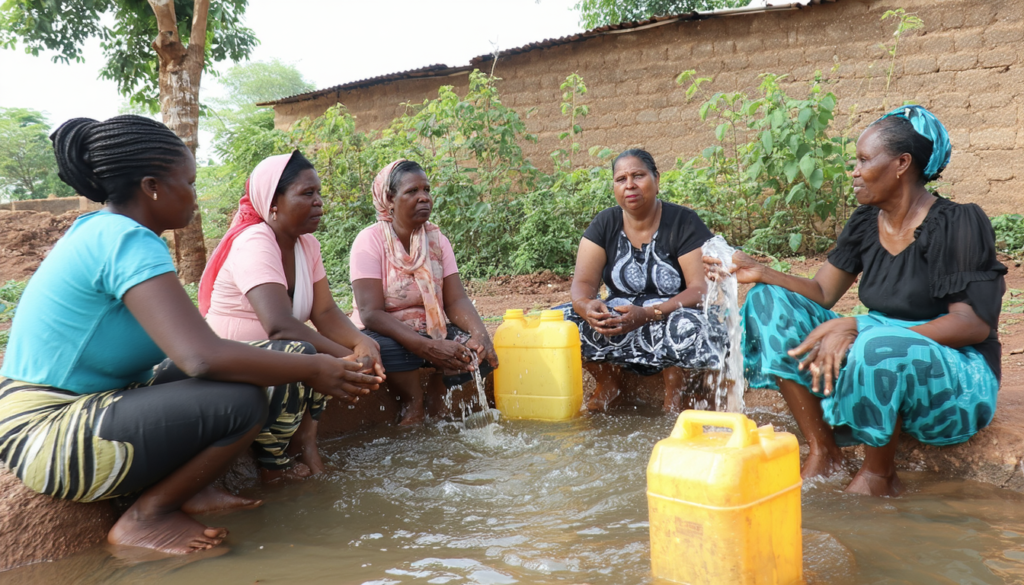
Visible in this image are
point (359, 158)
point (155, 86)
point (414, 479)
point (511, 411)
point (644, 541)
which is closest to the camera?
point (644, 541)

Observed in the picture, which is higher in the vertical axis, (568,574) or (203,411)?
(203,411)

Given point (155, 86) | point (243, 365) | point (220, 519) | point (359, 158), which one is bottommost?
point (220, 519)

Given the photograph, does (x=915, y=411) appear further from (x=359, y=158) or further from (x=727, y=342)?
(x=359, y=158)

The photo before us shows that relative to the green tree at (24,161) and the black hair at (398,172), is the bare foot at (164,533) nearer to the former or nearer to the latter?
the black hair at (398,172)

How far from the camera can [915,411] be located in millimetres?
2344

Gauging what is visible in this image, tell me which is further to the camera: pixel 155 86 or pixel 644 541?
pixel 155 86

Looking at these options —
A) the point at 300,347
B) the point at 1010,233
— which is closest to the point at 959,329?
the point at 300,347

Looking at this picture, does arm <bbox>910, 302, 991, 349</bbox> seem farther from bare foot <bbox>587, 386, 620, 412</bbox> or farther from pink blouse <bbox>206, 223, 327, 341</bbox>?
pink blouse <bbox>206, 223, 327, 341</bbox>

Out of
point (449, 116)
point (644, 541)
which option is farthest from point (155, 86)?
point (644, 541)

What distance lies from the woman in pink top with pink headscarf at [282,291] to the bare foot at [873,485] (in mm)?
1743

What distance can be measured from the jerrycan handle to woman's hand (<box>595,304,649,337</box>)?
5.86ft

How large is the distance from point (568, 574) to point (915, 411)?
1.28m

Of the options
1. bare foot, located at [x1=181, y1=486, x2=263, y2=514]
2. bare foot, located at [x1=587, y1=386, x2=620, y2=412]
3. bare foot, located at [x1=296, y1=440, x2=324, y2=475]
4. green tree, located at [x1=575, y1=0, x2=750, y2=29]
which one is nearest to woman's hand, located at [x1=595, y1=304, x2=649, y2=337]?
bare foot, located at [x1=587, y1=386, x2=620, y2=412]

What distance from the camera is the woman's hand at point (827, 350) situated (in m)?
2.29
